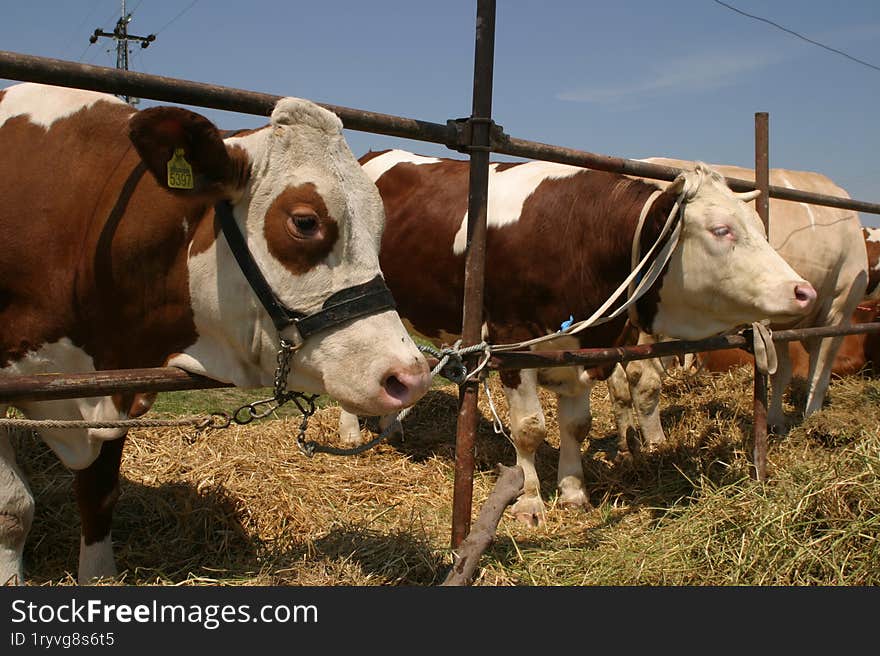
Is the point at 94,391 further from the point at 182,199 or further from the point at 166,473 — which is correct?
the point at 166,473

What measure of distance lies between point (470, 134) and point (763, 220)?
263cm

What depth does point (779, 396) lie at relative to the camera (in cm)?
624

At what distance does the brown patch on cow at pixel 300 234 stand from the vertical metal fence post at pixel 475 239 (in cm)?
66

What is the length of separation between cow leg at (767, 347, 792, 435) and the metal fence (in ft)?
8.27

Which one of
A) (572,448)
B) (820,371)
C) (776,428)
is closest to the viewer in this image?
(572,448)

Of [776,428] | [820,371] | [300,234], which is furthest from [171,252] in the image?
[820,371]

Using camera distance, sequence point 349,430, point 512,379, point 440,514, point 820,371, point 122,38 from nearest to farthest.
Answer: point 440,514 < point 512,379 < point 349,430 < point 820,371 < point 122,38

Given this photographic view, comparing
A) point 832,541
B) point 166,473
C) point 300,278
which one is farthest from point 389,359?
point 166,473

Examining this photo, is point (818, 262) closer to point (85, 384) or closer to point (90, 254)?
point (90, 254)

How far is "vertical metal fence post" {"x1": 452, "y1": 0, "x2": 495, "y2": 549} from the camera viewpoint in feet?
8.70

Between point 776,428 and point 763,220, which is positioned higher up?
point 763,220

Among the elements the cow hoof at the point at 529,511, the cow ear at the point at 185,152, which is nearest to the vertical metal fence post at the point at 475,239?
the cow ear at the point at 185,152

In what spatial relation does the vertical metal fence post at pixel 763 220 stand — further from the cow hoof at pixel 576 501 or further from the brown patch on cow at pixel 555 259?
the cow hoof at pixel 576 501

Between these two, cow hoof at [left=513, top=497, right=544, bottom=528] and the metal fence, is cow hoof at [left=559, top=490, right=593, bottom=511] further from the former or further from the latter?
the metal fence
